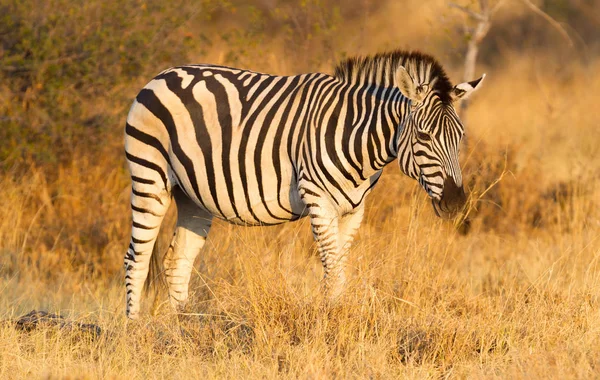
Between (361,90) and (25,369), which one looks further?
(361,90)

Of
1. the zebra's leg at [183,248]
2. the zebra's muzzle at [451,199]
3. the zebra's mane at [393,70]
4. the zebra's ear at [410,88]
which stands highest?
the zebra's mane at [393,70]

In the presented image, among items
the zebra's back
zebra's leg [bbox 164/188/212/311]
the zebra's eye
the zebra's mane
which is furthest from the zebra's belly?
the zebra's eye

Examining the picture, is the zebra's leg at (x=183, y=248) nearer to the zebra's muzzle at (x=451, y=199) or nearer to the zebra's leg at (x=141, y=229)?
the zebra's leg at (x=141, y=229)

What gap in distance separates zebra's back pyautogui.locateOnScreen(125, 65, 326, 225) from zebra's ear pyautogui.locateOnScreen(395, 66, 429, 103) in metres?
0.81

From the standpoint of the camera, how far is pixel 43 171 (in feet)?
29.6

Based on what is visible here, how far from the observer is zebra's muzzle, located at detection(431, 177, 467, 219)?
5363mm

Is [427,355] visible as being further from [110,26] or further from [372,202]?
[110,26]

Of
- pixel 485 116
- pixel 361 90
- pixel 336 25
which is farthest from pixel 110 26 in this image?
pixel 485 116

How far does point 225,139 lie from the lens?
620 centimetres

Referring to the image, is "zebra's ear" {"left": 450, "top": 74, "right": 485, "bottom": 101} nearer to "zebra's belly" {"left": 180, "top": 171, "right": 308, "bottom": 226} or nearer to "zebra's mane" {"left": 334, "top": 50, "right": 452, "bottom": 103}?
"zebra's mane" {"left": 334, "top": 50, "right": 452, "bottom": 103}

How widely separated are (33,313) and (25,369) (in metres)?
1.10

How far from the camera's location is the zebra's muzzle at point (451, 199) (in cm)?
536

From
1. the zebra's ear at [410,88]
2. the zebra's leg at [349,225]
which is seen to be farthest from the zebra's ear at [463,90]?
the zebra's leg at [349,225]

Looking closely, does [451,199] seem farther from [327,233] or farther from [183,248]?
[183,248]
